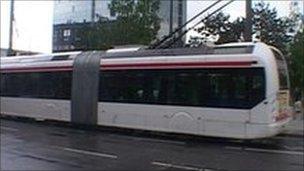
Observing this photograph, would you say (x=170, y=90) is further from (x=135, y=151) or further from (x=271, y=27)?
(x=271, y=27)

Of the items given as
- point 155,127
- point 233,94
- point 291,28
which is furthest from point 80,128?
point 291,28

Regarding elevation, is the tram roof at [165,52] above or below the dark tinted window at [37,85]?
above

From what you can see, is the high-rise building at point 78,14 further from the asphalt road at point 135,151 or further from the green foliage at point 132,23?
the asphalt road at point 135,151

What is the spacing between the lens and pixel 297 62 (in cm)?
3066

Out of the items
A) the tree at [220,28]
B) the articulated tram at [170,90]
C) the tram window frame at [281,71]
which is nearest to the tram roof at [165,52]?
the articulated tram at [170,90]

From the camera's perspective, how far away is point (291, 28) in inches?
1277

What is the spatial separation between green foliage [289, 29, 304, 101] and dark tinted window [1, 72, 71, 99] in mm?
12046

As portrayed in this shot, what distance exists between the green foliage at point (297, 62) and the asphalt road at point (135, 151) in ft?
28.8

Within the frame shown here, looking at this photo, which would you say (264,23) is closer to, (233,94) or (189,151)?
(233,94)

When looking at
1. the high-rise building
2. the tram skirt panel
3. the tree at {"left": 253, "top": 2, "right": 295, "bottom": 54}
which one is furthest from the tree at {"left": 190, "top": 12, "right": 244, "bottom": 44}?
the high-rise building

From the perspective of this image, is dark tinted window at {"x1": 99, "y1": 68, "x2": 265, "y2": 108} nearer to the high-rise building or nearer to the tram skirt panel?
the tram skirt panel

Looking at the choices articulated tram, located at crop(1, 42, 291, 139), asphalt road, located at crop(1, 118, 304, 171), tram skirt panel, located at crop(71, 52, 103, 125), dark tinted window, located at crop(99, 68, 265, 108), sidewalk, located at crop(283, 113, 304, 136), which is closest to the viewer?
asphalt road, located at crop(1, 118, 304, 171)

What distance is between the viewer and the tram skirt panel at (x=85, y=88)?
2239 centimetres

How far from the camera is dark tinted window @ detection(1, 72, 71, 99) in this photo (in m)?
23.8
